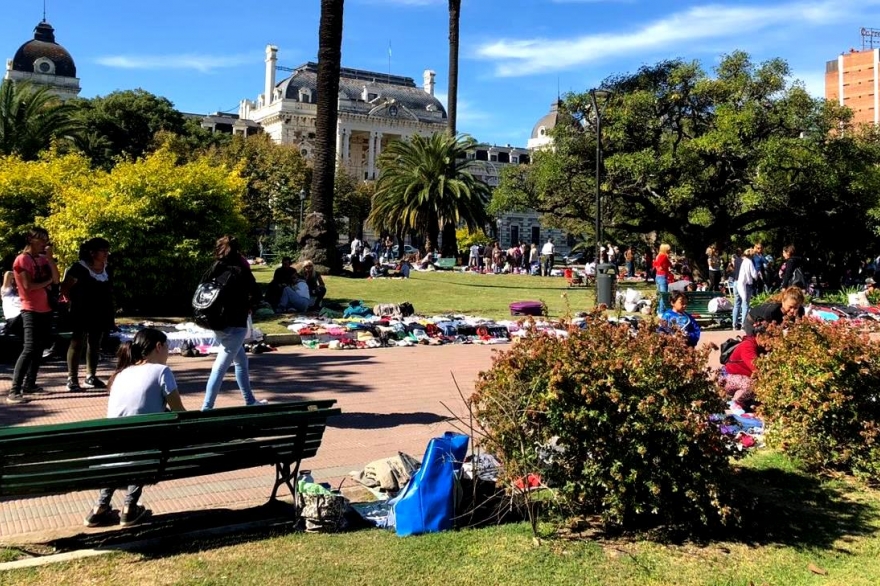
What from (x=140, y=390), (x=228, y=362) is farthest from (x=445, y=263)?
(x=140, y=390)

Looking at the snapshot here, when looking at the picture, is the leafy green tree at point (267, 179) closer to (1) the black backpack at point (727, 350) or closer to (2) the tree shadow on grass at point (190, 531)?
(1) the black backpack at point (727, 350)

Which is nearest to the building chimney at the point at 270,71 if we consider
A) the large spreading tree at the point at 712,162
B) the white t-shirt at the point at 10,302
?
the large spreading tree at the point at 712,162

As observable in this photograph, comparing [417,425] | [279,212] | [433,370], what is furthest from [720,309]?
[279,212]

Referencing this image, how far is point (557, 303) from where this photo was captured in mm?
17656

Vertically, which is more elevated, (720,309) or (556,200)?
(556,200)

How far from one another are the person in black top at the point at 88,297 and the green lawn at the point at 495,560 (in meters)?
4.30

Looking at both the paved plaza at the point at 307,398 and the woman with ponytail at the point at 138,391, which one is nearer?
the woman with ponytail at the point at 138,391

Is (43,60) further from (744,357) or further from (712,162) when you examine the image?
(744,357)

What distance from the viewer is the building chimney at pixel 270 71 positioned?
93.7 meters

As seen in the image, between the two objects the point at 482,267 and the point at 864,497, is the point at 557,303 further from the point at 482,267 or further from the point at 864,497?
the point at 482,267

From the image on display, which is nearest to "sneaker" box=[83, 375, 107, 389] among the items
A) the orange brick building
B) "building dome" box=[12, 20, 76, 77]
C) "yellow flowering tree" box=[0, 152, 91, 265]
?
"yellow flowering tree" box=[0, 152, 91, 265]

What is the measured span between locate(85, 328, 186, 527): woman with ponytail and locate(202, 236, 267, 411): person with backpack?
1508mm

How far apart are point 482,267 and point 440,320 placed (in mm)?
21674

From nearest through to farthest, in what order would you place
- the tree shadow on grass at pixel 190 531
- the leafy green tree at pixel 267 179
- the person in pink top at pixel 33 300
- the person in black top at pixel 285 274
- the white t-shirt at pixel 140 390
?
the tree shadow on grass at pixel 190 531 < the white t-shirt at pixel 140 390 < the person in pink top at pixel 33 300 < the person in black top at pixel 285 274 < the leafy green tree at pixel 267 179
